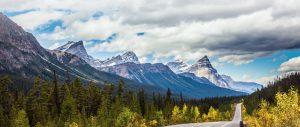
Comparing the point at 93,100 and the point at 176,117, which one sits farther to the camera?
the point at 176,117

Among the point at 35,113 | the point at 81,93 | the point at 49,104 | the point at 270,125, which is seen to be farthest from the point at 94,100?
the point at 270,125

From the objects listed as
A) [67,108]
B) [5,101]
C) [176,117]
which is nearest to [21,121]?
[67,108]

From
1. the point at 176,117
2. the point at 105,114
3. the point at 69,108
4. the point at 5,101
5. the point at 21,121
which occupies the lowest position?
the point at 176,117

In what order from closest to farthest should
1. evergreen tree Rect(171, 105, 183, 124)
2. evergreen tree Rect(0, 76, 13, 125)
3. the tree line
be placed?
the tree line → evergreen tree Rect(0, 76, 13, 125) → evergreen tree Rect(171, 105, 183, 124)

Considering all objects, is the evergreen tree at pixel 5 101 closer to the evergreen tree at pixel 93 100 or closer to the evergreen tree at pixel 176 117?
the evergreen tree at pixel 93 100

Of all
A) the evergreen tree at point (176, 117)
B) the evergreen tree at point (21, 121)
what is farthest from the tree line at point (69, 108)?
the evergreen tree at point (176, 117)

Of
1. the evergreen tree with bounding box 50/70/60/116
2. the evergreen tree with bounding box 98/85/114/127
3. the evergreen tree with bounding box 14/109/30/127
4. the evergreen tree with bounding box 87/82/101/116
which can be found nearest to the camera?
the evergreen tree with bounding box 14/109/30/127

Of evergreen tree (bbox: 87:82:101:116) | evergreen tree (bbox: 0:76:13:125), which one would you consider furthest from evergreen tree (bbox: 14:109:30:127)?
evergreen tree (bbox: 87:82:101:116)

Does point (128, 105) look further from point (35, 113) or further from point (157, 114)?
point (35, 113)

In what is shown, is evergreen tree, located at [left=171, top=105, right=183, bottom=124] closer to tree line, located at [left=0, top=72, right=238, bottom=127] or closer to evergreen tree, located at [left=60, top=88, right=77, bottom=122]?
tree line, located at [left=0, top=72, right=238, bottom=127]

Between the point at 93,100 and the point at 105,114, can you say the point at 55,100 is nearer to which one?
the point at 93,100

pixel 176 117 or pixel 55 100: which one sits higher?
pixel 55 100

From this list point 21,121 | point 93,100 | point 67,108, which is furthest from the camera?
point 93,100

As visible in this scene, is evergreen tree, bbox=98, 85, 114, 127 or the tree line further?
evergreen tree, bbox=98, 85, 114, 127
